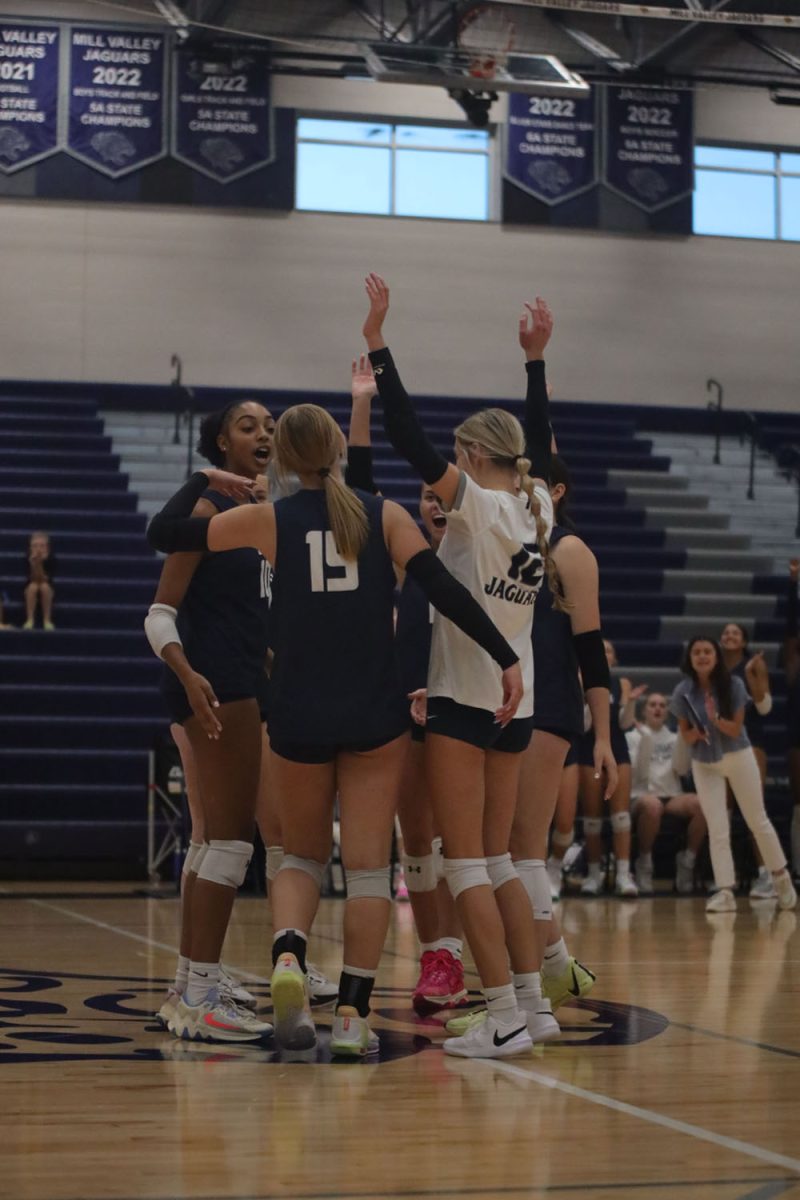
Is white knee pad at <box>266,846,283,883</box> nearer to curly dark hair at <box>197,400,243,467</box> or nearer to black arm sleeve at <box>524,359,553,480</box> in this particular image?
curly dark hair at <box>197,400,243,467</box>

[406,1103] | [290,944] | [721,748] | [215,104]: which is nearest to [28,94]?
[215,104]

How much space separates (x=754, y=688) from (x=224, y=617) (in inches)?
242

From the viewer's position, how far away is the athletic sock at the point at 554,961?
15.2 feet

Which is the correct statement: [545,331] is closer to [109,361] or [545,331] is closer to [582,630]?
[582,630]

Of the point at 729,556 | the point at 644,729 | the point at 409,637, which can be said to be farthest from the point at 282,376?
the point at 409,637

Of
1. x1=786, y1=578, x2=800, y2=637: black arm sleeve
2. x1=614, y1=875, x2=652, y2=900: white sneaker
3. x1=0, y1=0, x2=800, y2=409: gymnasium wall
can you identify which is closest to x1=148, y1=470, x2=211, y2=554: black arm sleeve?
x1=614, y1=875, x2=652, y2=900: white sneaker

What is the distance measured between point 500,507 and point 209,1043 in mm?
1543

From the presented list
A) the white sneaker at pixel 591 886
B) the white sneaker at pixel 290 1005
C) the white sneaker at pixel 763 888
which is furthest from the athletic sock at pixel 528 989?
the white sneaker at pixel 591 886

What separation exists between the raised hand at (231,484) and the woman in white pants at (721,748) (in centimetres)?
530

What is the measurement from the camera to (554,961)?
465 cm

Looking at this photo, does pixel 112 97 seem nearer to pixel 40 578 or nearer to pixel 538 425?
pixel 40 578

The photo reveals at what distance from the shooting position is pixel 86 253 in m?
16.0

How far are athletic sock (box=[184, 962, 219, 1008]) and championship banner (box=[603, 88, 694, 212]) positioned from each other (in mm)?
13942

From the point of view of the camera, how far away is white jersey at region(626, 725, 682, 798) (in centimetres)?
1070
